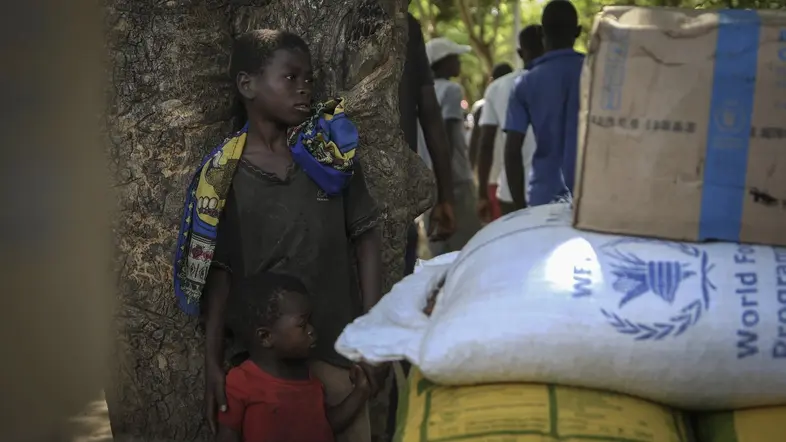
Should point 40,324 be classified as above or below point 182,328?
above

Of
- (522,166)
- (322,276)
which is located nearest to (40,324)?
(322,276)

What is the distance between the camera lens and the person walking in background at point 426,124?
4180 mm

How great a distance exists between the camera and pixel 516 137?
4.74m

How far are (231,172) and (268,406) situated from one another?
63cm

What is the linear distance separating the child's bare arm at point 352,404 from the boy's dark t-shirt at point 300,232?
110mm

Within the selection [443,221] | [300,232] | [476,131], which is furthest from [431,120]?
[476,131]

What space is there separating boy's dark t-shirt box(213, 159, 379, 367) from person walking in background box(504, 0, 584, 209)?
1821 mm

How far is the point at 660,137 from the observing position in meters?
1.77

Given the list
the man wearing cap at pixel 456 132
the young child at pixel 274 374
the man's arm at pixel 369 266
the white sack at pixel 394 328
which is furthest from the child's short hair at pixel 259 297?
the man wearing cap at pixel 456 132

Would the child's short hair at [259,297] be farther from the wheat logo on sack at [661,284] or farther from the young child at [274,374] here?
the wheat logo on sack at [661,284]

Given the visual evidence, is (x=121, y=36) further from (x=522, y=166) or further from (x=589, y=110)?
(x=522, y=166)

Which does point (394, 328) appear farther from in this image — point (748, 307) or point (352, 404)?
point (352, 404)

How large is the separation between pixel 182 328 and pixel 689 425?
1723 millimetres

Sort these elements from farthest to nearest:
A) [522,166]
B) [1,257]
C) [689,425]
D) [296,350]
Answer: [522,166], [296,350], [1,257], [689,425]
